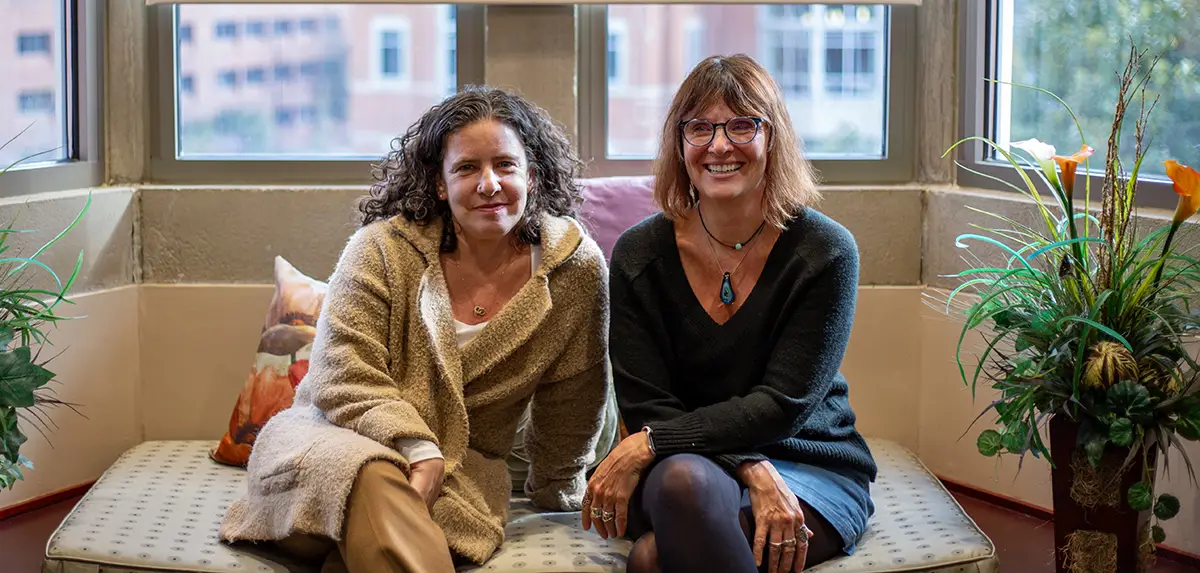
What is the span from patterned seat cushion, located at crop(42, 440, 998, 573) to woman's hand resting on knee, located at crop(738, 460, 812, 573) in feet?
0.39

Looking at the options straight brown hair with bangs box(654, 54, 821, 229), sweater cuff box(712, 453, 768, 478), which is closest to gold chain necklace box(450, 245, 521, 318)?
straight brown hair with bangs box(654, 54, 821, 229)

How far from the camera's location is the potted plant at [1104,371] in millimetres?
2271

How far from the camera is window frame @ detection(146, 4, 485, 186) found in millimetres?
3371

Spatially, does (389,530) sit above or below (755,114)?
below

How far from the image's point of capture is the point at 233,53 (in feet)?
11.2

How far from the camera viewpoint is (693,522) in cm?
208

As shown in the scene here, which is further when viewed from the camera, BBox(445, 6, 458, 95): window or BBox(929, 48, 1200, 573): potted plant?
BBox(445, 6, 458, 95): window

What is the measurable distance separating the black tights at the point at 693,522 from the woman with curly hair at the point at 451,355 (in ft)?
1.14

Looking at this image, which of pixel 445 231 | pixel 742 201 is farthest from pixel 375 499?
pixel 742 201

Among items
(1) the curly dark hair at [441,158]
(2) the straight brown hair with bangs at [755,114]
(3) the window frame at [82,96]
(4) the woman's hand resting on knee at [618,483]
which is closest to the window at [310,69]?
(3) the window frame at [82,96]

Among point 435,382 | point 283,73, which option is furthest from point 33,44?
point 435,382

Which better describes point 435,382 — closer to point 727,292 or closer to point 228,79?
point 727,292

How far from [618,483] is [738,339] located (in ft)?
1.15

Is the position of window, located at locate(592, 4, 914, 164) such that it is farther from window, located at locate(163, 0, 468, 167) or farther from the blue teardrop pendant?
the blue teardrop pendant
